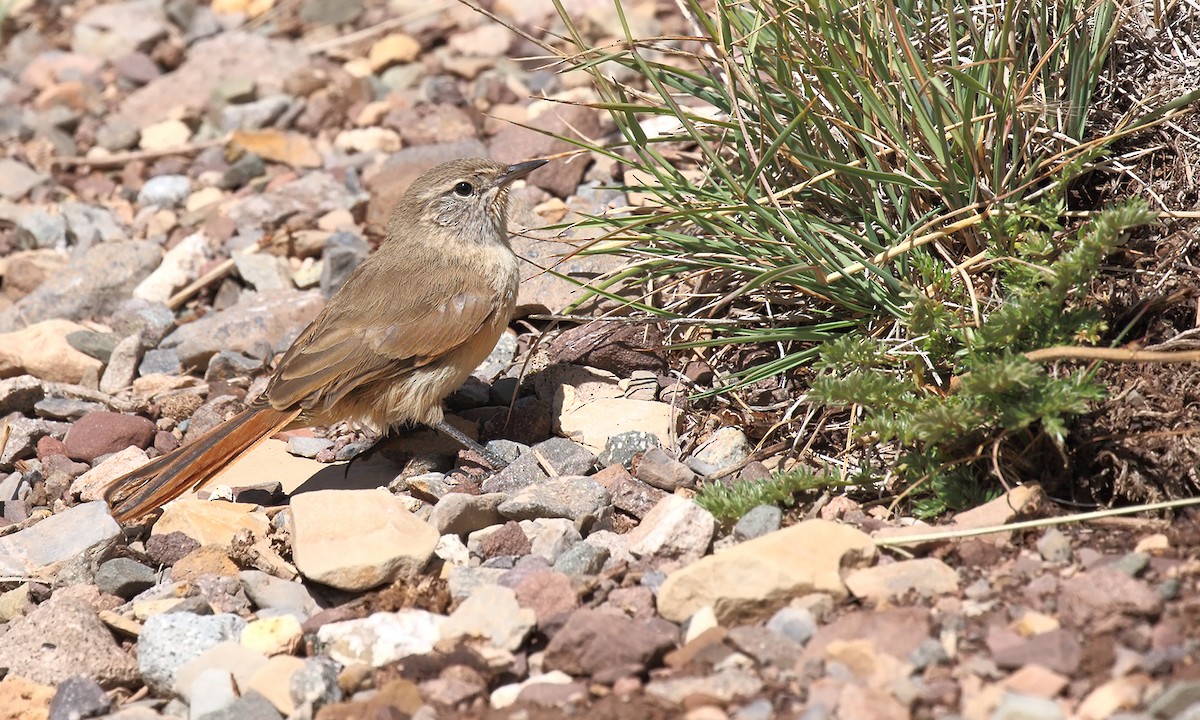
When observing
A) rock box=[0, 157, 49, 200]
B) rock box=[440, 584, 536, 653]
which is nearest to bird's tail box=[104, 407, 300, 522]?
rock box=[440, 584, 536, 653]

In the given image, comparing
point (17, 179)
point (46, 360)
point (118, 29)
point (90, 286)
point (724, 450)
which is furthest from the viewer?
point (118, 29)

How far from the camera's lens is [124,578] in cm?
390

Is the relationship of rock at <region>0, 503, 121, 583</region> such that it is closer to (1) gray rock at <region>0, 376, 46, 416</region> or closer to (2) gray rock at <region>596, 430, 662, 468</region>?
(1) gray rock at <region>0, 376, 46, 416</region>

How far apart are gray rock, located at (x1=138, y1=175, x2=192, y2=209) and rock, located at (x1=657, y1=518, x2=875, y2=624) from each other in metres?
4.78

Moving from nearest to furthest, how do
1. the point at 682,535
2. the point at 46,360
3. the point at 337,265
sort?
the point at 682,535
the point at 46,360
the point at 337,265

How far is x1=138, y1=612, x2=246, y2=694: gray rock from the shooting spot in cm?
337

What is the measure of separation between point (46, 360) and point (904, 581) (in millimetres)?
4039

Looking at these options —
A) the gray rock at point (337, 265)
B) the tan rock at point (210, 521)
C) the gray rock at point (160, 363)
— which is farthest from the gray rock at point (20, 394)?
the tan rock at point (210, 521)

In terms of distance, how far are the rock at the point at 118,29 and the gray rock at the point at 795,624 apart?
7.08 m

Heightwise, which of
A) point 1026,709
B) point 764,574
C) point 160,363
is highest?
point 1026,709

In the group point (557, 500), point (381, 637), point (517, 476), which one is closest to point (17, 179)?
point (517, 476)

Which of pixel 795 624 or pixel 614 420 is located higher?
pixel 795 624

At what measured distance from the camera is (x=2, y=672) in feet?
11.5

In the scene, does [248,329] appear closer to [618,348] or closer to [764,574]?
[618,348]
